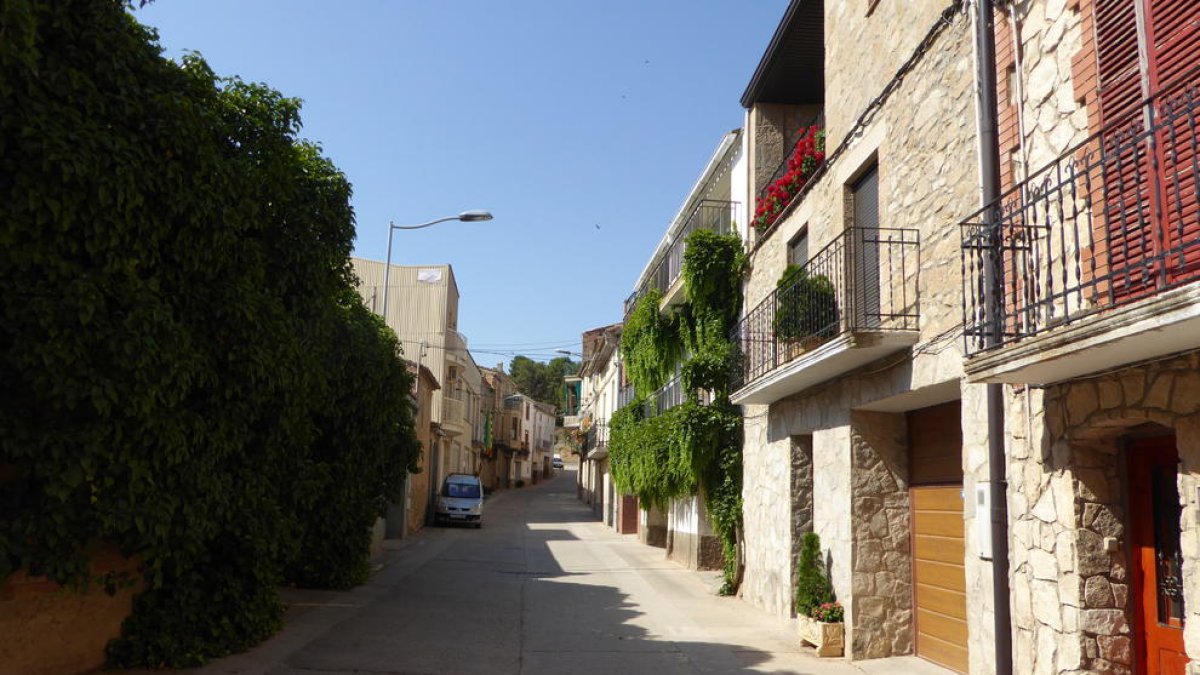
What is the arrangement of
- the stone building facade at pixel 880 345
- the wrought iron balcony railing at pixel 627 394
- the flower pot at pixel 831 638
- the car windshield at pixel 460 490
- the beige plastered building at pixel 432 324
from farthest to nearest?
the beige plastered building at pixel 432 324 → the car windshield at pixel 460 490 → the wrought iron balcony railing at pixel 627 394 → the flower pot at pixel 831 638 → the stone building facade at pixel 880 345

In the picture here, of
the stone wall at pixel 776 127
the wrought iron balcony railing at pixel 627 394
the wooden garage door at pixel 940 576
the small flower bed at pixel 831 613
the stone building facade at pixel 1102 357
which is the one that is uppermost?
the stone wall at pixel 776 127

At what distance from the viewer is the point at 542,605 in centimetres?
1406

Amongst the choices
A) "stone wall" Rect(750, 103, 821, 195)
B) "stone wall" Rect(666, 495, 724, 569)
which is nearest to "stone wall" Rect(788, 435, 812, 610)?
"stone wall" Rect(750, 103, 821, 195)

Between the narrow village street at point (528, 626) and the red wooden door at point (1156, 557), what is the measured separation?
3.38 meters

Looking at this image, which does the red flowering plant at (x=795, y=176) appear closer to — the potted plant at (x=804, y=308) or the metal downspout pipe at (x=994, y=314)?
the potted plant at (x=804, y=308)

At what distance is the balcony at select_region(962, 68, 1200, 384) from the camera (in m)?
4.53

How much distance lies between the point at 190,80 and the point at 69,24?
1.35 metres

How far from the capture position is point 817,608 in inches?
393

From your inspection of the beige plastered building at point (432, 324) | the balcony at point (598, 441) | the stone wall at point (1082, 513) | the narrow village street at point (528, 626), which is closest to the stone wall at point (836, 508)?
the narrow village street at point (528, 626)

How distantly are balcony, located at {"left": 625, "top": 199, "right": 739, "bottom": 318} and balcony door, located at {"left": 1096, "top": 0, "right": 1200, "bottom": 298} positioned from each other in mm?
10681

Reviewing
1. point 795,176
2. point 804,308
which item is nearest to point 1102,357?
point 804,308

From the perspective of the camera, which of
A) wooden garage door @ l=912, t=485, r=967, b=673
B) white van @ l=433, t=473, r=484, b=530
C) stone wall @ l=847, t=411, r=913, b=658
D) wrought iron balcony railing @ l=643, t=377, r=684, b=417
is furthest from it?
white van @ l=433, t=473, r=484, b=530

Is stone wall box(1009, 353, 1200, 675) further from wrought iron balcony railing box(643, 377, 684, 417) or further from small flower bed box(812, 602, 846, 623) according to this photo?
wrought iron balcony railing box(643, 377, 684, 417)

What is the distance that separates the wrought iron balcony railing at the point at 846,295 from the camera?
28.5 feet
